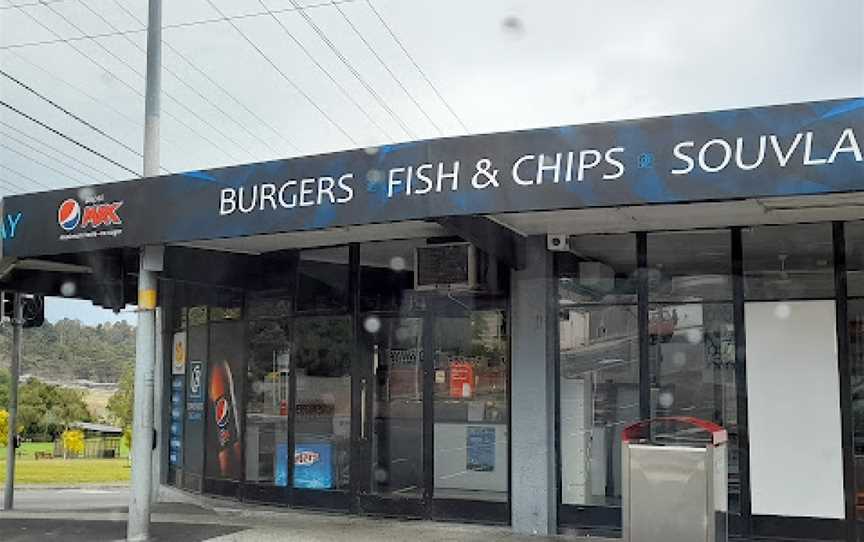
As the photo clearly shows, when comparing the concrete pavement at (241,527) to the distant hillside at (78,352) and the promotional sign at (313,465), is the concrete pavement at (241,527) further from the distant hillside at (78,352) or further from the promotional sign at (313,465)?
the distant hillside at (78,352)

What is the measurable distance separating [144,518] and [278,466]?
2.29 metres

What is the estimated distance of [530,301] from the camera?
9.26 meters

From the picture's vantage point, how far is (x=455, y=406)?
32.4 ft

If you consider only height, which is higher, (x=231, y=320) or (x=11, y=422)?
(x=231, y=320)

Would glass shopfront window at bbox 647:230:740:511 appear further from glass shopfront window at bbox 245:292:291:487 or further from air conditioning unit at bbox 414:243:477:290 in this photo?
glass shopfront window at bbox 245:292:291:487

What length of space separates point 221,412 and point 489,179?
6.63 meters

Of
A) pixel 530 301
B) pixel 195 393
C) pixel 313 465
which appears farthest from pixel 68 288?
pixel 530 301

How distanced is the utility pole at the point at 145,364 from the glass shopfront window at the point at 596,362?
14.4 feet

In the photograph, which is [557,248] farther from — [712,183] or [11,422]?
[11,422]

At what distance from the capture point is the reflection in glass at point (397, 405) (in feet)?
32.9

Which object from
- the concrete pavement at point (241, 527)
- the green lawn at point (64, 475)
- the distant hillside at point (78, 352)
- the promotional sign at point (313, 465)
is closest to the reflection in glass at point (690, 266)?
the concrete pavement at point (241, 527)

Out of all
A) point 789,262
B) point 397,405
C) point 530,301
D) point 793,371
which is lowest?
point 397,405

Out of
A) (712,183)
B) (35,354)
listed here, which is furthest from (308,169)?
(35,354)

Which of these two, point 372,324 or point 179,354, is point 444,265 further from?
point 179,354
